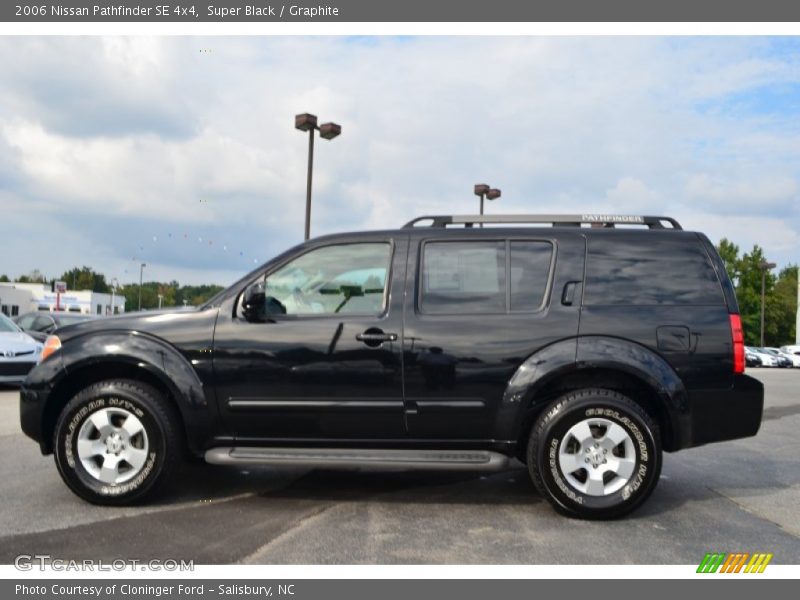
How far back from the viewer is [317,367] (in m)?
4.66

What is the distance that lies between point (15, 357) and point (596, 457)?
9.84 m

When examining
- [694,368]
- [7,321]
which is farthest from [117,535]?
[7,321]

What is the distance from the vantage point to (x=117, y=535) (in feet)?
13.6

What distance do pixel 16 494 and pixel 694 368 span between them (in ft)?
15.5

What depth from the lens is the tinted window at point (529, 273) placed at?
4781 millimetres

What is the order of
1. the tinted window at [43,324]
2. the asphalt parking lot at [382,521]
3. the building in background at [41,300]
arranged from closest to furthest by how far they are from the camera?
the asphalt parking lot at [382,521], the tinted window at [43,324], the building in background at [41,300]

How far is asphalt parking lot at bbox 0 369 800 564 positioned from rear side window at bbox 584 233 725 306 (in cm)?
145

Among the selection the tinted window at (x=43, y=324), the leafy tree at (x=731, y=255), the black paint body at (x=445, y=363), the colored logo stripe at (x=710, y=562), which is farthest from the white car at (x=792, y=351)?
the colored logo stripe at (x=710, y=562)

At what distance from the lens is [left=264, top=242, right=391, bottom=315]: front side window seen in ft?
15.9

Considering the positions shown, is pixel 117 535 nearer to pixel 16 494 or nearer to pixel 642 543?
pixel 16 494

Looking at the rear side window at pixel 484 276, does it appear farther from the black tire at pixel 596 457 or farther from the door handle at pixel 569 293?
the black tire at pixel 596 457

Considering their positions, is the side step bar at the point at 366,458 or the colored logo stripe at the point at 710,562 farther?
the side step bar at the point at 366,458

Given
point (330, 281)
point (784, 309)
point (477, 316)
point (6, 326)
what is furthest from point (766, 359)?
point (784, 309)

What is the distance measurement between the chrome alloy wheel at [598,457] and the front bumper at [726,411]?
501 mm
